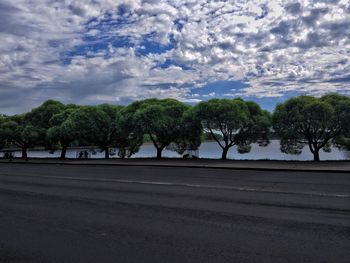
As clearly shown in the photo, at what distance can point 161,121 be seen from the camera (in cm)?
2669

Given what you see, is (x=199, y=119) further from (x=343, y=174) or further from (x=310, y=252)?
(x=310, y=252)

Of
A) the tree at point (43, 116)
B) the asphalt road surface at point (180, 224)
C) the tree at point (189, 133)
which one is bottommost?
the asphalt road surface at point (180, 224)

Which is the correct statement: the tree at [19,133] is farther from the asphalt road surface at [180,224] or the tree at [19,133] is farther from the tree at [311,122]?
the asphalt road surface at [180,224]

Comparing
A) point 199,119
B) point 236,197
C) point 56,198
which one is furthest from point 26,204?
point 199,119

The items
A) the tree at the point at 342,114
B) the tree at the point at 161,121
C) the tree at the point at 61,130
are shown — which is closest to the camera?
the tree at the point at 342,114

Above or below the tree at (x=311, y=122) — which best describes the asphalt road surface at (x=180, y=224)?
below

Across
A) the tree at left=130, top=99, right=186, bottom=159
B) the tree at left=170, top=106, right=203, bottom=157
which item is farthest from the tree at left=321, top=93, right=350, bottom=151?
the tree at left=130, top=99, right=186, bottom=159

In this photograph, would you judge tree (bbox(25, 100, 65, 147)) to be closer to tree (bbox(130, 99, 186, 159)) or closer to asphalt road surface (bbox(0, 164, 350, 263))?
tree (bbox(130, 99, 186, 159))

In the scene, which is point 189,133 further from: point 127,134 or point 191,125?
point 127,134

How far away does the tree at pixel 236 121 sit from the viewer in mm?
23797

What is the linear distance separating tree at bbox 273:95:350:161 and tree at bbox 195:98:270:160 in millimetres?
1560

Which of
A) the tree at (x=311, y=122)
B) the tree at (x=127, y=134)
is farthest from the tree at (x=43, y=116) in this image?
the tree at (x=311, y=122)

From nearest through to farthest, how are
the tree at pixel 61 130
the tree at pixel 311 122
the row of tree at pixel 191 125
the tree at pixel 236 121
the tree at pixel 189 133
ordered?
the tree at pixel 311 122, the row of tree at pixel 191 125, the tree at pixel 236 121, the tree at pixel 189 133, the tree at pixel 61 130

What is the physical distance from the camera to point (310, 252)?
17.3 ft
